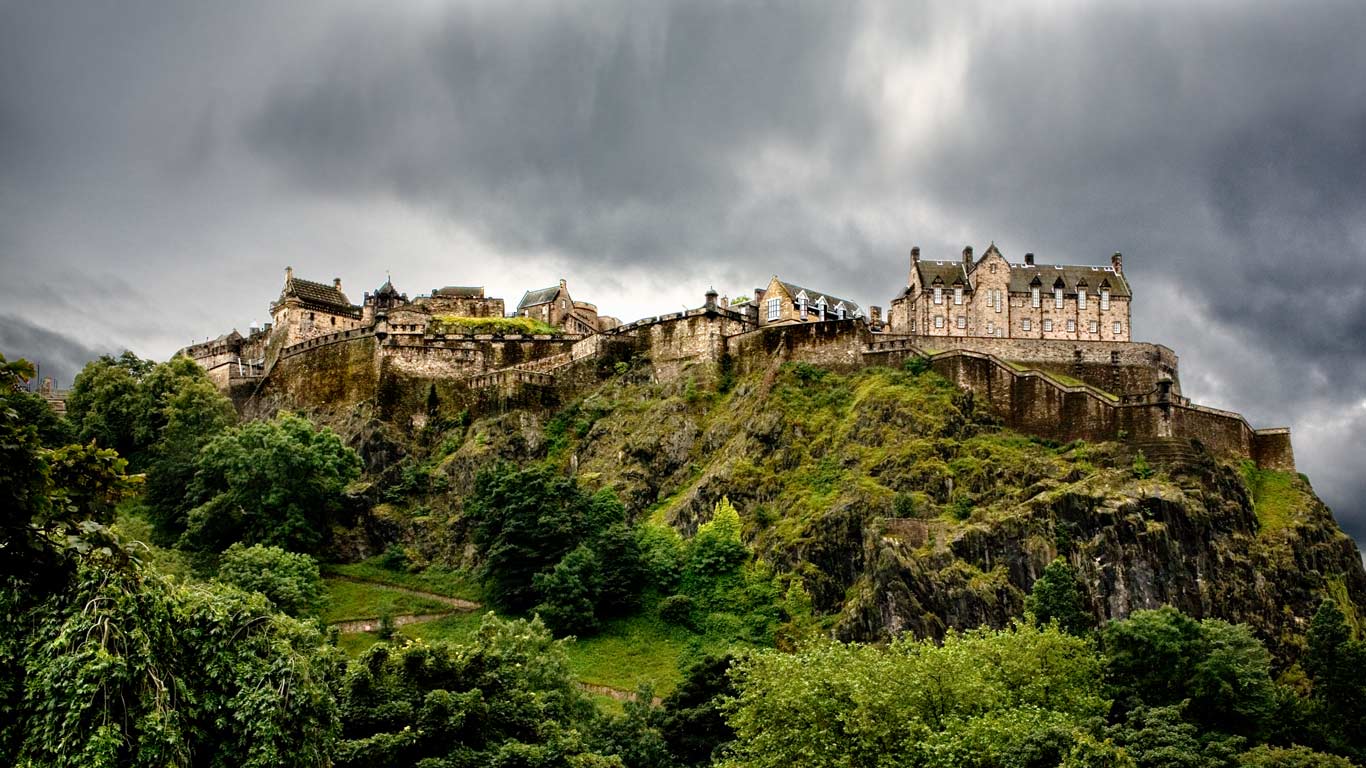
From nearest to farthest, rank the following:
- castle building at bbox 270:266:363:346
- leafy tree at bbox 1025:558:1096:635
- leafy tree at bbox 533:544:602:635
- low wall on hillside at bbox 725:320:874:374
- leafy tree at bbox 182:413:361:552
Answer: leafy tree at bbox 1025:558:1096:635 → leafy tree at bbox 533:544:602:635 → leafy tree at bbox 182:413:361:552 → low wall on hillside at bbox 725:320:874:374 → castle building at bbox 270:266:363:346

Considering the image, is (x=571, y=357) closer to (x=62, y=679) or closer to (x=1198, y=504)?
(x=1198, y=504)

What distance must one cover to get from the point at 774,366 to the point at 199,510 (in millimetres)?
33246

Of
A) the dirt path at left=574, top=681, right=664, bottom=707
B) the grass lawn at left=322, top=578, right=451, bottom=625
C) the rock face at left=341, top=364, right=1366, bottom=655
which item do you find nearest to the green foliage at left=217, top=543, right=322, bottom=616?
the grass lawn at left=322, top=578, right=451, bottom=625

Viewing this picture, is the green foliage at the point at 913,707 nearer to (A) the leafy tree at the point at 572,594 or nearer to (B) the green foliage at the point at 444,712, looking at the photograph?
(B) the green foliage at the point at 444,712

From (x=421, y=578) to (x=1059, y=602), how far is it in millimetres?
33975

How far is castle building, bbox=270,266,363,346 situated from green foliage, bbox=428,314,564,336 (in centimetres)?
783

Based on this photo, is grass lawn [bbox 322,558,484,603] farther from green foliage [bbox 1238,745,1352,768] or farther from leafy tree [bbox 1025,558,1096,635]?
green foliage [bbox 1238,745,1352,768]

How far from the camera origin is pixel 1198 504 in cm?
6344

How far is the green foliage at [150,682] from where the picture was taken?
18547 millimetres

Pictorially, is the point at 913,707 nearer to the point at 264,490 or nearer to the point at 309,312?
the point at 264,490

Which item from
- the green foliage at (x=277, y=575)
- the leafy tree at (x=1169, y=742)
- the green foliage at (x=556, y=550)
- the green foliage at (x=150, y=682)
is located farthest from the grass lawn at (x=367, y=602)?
the green foliage at (x=150, y=682)

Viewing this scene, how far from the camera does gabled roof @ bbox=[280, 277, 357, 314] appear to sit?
329 ft

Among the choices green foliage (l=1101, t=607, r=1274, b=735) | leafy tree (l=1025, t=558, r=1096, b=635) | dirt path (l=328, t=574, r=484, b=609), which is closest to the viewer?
green foliage (l=1101, t=607, r=1274, b=735)

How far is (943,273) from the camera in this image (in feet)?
291
